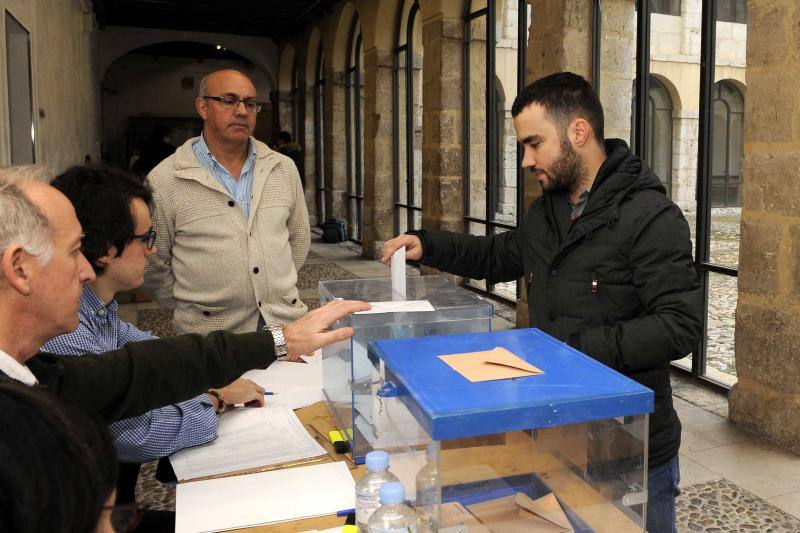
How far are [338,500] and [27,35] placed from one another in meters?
5.23

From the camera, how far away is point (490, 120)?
322 inches

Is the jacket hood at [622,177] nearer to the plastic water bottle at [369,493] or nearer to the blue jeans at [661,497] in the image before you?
the blue jeans at [661,497]

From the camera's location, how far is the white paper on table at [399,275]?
212 centimetres

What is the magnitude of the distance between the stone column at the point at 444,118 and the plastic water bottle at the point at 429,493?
7.26 metres

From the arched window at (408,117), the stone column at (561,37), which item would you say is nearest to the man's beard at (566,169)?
the stone column at (561,37)

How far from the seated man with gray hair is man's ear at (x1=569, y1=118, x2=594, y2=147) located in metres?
0.77

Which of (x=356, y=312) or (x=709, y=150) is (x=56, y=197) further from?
(x=709, y=150)

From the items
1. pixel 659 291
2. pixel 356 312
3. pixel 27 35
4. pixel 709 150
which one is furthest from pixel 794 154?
pixel 27 35

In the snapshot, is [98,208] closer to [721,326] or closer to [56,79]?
[721,326]

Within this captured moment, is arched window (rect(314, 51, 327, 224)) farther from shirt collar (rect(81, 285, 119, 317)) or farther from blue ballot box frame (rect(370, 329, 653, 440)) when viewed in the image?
blue ballot box frame (rect(370, 329, 653, 440))

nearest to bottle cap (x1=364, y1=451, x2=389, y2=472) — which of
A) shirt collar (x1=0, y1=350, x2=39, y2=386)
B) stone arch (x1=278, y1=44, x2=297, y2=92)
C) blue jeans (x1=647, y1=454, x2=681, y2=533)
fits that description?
shirt collar (x1=0, y1=350, x2=39, y2=386)

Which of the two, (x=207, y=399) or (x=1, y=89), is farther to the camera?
(x=1, y=89)

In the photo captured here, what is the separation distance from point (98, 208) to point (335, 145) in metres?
11.5

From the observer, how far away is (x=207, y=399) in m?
2.12
